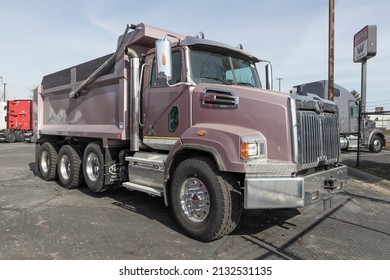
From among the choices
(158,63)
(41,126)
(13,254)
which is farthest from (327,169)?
(41,126)

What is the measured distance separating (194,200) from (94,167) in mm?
3259

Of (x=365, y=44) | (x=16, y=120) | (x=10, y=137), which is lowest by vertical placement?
(x=10, y=137)

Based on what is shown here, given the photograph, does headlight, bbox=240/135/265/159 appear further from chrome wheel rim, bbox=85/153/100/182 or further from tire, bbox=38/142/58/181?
tire, bbox=38/142/58/181

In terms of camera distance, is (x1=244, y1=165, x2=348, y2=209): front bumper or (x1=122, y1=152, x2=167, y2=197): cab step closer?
(x1=244, y1=165, x2=348, y2=209): front bumper

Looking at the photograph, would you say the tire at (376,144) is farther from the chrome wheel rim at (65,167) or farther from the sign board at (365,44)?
the chrome wheel rim at (65,167)

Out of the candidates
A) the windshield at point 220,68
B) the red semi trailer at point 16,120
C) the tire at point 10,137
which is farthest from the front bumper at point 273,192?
the tire at point 10,137

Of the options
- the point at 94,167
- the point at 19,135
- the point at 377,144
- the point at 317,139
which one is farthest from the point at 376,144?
the point at 19,135

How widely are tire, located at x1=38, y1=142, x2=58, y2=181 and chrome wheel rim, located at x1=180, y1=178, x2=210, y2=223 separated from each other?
5.20 meters

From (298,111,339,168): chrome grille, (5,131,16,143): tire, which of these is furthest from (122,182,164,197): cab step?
(5,131,16,143): tire

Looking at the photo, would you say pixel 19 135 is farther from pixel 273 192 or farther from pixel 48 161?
pixel 273 192

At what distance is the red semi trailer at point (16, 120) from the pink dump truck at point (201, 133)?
75.7ft

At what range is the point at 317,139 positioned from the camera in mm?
4699

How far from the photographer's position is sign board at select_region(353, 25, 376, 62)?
40.2 ft

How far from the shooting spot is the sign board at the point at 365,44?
12.2 m
